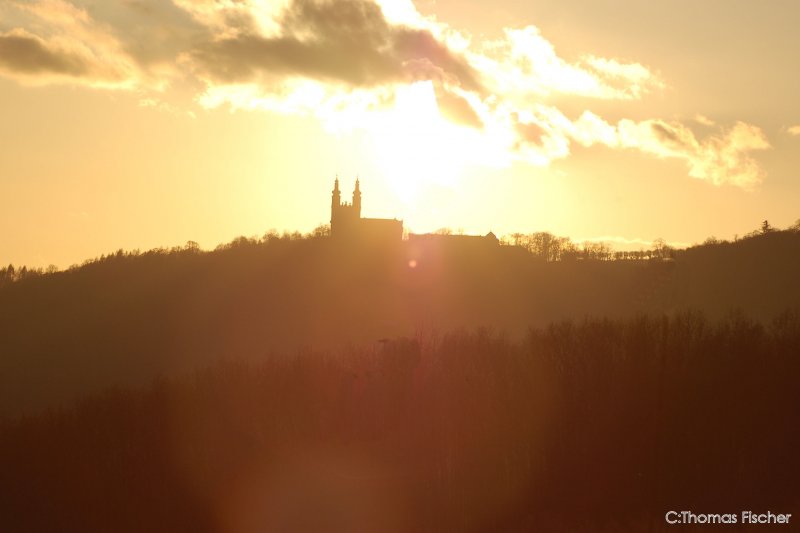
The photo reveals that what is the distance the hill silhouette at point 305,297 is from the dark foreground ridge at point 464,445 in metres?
45.9

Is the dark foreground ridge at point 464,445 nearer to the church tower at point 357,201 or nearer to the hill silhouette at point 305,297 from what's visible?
the hill silhouette at point 305,297

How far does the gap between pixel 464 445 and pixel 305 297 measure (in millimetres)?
105506

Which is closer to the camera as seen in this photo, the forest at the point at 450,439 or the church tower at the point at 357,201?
the forest at the point at 450,439

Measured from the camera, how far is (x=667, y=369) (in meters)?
47.4

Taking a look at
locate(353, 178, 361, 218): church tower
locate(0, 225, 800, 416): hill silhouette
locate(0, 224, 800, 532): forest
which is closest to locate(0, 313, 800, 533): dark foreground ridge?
locate(0, 224, 800, 532): forest

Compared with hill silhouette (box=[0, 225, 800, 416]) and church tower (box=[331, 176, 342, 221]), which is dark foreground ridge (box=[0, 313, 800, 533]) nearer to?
hill silhouette (box=[0, 225, 800, 416])

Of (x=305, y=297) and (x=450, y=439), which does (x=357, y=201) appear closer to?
(x=305, y=297)

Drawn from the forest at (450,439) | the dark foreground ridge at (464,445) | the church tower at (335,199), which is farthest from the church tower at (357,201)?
the dark foreground ridge at (464,445)

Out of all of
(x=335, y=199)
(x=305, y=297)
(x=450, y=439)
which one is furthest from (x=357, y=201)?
(x=450, y=439)

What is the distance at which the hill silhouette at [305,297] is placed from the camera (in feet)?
379

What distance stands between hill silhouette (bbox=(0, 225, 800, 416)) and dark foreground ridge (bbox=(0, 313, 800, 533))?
151ft

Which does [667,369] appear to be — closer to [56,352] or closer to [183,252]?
[56,352]

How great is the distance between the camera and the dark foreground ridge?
3834 cm

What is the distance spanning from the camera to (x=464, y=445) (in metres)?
47.9
